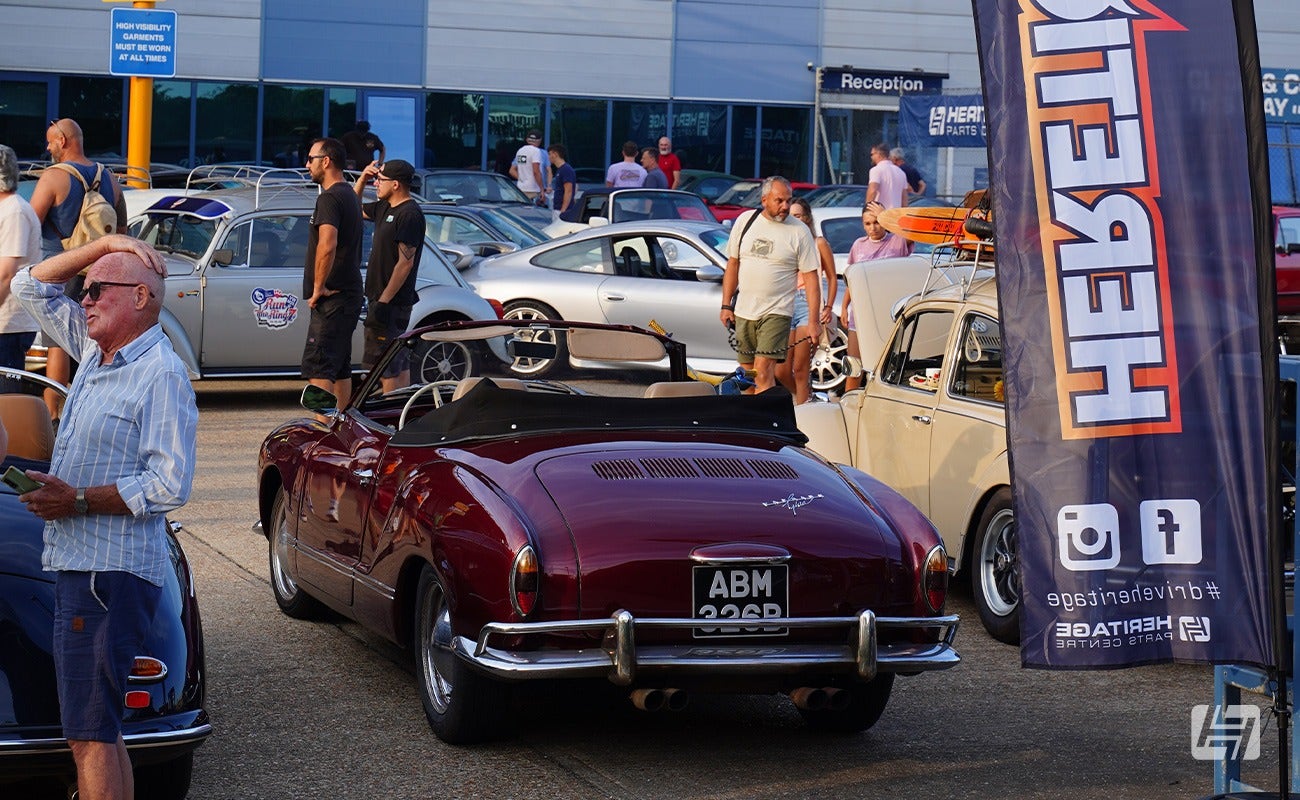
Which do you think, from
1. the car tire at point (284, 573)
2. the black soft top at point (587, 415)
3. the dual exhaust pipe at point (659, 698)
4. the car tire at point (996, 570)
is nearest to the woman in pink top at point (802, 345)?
the car tire at point (996, 570)

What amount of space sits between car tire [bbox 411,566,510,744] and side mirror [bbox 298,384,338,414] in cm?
139

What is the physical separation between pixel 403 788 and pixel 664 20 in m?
34.4

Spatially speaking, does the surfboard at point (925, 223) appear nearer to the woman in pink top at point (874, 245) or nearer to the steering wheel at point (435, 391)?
the steering wheel at point (435, 391)

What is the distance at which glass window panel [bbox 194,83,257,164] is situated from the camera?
1362 inches

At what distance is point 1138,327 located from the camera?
4555 millimetres

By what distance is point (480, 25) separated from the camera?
36.7m

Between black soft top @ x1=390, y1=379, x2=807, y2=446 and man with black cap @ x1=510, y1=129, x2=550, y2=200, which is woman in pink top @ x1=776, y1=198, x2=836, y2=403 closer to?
black soft top @ x1=390, y1=379, x2=807, y2=446

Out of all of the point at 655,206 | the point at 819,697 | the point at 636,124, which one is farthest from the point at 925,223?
the point at 636,124

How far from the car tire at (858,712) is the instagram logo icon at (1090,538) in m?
1.59

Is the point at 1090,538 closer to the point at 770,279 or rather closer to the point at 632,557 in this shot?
the point at 632,557

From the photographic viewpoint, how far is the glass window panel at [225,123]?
3459 cm

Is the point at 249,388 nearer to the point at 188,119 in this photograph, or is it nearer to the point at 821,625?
the point at 821,625

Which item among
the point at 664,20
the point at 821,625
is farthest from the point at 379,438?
the point at 664,20

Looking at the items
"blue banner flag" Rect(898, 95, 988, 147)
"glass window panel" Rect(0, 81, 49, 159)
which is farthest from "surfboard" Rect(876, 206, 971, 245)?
"glass window panel" Rect(0, 81, 49, 159)
